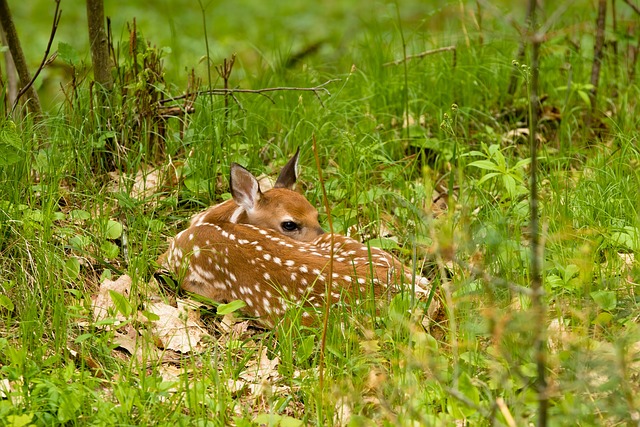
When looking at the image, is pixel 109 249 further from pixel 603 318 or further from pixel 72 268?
pixel 603 318

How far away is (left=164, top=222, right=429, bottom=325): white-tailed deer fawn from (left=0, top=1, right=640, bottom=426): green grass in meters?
0.13

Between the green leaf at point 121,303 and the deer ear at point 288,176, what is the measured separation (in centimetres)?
141

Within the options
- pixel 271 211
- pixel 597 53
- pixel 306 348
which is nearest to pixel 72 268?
pixel 271 211

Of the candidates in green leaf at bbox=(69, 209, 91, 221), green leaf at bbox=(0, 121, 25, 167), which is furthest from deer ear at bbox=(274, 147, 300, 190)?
green leaf at bbox=(0, 121, 25, 167)

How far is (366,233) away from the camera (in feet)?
17.1

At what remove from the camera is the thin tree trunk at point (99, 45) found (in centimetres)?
Answer: 549

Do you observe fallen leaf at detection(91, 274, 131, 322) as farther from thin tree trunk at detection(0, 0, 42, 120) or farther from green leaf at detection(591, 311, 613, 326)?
green leaf at detection(591, 311, 613, 326)

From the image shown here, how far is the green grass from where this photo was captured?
3402mm

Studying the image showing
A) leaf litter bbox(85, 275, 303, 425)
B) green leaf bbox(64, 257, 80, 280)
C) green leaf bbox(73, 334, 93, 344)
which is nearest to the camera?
leaf litter bbox(85, 275, 303, 425)

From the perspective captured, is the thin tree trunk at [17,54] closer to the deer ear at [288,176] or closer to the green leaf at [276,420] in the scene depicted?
the deer ear at [288,176]

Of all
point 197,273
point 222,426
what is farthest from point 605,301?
point 197,273

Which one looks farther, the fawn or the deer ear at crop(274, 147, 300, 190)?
the deer ear at crop(274, 147, 300, 190)

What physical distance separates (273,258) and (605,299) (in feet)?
4.90

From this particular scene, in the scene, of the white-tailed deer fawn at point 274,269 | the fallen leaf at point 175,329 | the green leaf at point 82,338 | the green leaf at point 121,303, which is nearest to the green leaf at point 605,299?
the white-tailed deer fawn at point 274,269
